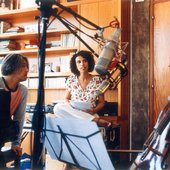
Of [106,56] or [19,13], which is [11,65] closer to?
[106,56]

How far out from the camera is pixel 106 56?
62.0 inches

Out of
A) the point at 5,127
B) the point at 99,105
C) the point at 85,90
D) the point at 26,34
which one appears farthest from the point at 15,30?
the point at 5,127

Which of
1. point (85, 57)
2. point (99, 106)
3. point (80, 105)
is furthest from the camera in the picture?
point (85, 57)

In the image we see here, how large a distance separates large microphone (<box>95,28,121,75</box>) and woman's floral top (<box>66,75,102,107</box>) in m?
1.98

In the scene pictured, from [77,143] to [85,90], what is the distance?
200 cm

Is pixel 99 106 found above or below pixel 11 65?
below

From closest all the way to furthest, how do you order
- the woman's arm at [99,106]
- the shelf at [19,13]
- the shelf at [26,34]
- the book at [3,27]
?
1. the woman's arm at [99,106]
2. the shelf at [26,34]
3. the shelf at [19,13]
4. the book at [3,27]

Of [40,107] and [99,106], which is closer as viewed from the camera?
[40,107]

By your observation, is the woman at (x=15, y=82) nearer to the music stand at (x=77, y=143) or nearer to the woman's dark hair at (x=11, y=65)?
the woman's dark hair at (x=11, y=65)

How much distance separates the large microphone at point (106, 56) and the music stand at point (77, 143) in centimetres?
28

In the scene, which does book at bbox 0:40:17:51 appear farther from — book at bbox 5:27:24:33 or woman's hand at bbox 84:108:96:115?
woman's hand at bbox 84:108:96:115

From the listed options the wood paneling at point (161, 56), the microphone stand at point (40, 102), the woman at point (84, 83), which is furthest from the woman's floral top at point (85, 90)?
the microphone stand at point (40, 102)

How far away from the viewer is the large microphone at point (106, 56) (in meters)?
1.56

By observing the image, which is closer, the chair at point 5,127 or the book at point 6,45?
the chair at point 5,127
